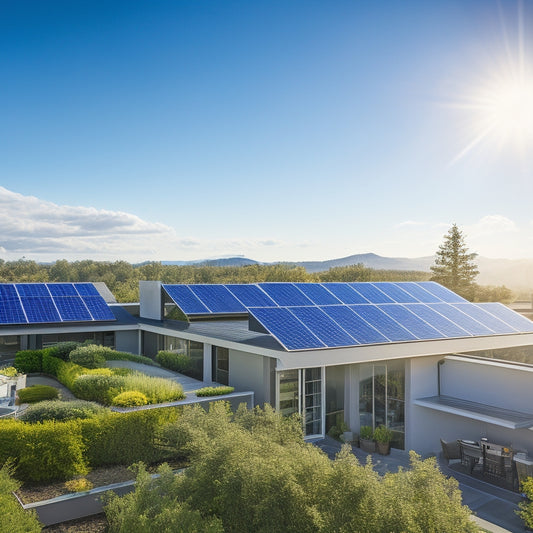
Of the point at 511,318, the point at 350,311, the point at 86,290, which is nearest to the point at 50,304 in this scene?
the point at 86,290

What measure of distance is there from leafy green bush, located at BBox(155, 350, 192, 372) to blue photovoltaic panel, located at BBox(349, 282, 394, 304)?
912 cm

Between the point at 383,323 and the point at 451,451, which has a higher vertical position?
the point at 383,323

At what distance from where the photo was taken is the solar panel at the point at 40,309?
23.6 meters

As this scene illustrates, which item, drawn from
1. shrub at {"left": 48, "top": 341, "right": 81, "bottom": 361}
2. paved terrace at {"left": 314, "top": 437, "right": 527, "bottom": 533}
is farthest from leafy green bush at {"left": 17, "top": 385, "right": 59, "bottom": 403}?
paved terrace at {"left": 314, "top": 437, "right": 527, "bottom": 533}

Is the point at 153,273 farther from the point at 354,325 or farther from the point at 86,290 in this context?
the point at 354,325

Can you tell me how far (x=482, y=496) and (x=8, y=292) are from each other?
2474 cm

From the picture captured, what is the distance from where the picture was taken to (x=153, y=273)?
3351 inches

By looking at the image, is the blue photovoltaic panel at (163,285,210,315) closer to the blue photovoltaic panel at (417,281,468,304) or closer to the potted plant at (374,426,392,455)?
the potted plant at (374,426,392,455)

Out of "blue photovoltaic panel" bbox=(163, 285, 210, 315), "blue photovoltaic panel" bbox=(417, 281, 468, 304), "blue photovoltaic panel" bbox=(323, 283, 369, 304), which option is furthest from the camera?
"blue photovoltaic panel" bbox=(417, 281, 468, 304)

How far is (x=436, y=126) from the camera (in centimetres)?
2877

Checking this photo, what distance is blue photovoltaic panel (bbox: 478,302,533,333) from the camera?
2090 centimetres

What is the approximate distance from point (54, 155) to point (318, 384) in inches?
1086

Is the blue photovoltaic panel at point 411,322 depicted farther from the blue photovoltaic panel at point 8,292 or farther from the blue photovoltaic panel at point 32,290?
the blue photovoltaic panel at point 8,292

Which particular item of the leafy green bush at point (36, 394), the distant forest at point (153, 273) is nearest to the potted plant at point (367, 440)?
the leafy green bush at point (36, 394)
